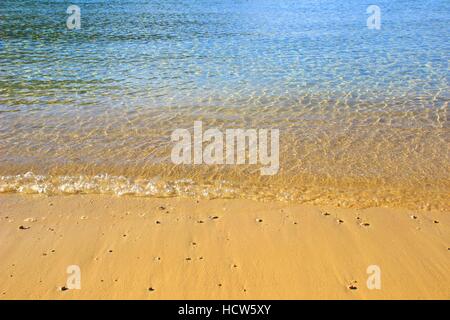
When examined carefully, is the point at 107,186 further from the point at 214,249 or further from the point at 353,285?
the point at 353,285

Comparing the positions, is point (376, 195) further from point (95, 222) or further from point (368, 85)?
point (368, 85)

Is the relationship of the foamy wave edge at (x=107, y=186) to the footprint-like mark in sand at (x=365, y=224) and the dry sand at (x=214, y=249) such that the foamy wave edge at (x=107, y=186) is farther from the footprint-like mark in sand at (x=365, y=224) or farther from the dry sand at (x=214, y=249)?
the footprint-like mark in sand at (x=365, y=224)

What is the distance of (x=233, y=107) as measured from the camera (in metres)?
9.56

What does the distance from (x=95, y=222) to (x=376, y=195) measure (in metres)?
3.74

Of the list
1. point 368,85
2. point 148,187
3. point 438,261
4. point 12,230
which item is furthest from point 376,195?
point 368,85

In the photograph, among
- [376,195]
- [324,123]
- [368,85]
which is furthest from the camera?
[368,85]

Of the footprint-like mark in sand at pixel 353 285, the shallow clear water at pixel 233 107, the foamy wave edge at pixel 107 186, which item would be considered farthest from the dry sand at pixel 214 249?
the shallow clear water at pixel 233 107

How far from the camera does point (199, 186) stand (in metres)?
6.20

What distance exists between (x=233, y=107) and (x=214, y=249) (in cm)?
537

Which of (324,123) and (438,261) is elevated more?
(324,123)

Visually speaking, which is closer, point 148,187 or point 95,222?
point 95,222

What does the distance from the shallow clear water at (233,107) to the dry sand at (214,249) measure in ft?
1.59
